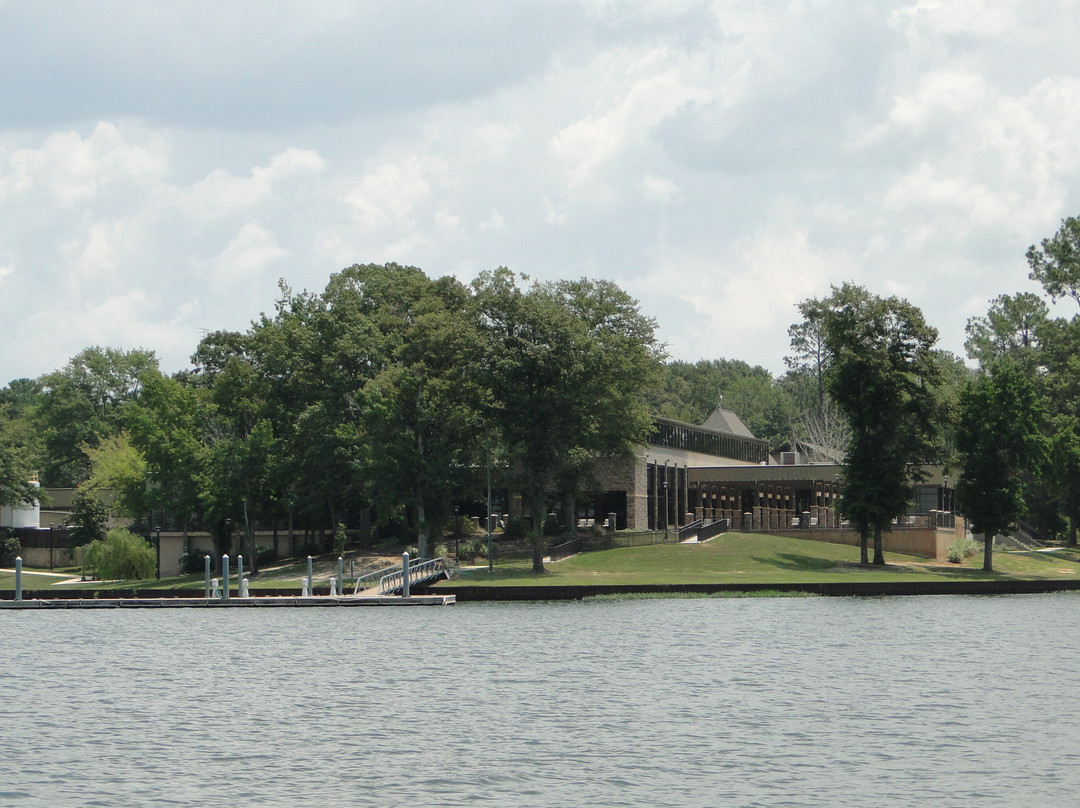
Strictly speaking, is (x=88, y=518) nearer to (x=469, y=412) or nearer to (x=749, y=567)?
(x=469, y=412)

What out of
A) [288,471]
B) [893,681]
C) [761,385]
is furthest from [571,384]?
[761,385]

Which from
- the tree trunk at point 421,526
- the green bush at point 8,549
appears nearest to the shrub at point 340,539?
the tree trunk at point 421,526

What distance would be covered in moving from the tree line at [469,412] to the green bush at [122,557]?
8.97ft

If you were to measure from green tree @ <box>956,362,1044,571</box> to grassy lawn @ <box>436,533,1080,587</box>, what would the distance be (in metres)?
3.48

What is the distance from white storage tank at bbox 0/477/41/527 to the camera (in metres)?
90.3

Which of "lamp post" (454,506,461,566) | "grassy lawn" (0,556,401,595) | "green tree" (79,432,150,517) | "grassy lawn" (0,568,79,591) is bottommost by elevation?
"grassy lawn" (0,568,79,591)

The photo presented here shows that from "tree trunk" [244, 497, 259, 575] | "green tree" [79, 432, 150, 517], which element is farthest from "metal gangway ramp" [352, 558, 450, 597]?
"green tree" [79, 432, 150, 517]

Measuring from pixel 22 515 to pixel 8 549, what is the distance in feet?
13.5

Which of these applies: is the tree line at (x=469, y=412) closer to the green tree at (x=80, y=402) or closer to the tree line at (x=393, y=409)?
the tree line at (x=393, y=409)

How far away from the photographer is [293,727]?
88.5ft

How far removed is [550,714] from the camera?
2848 centimetres

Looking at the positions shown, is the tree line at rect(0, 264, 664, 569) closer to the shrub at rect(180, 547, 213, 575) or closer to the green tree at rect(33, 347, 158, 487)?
the shrub at rect(180, 547, 213, 575)

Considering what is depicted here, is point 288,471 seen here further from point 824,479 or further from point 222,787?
point 222,787

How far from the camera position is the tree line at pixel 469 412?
67188 millimetres
